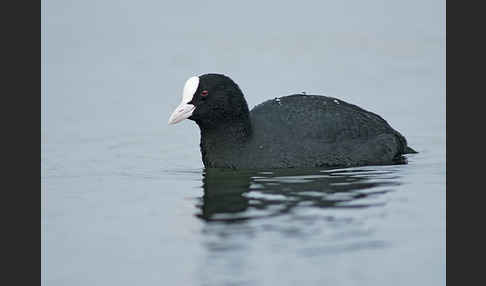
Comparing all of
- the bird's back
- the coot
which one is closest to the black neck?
the coot

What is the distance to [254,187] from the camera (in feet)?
32.9

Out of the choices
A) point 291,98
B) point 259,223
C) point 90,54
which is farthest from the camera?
point 90,54

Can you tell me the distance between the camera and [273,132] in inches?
434

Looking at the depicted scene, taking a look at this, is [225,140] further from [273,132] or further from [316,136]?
[316,136]

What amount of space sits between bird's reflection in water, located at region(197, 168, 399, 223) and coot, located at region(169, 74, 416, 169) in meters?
0.19

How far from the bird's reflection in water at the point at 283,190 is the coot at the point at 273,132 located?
186 millimetres

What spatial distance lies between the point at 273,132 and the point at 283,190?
1.37 meters

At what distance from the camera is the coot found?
35.7ft

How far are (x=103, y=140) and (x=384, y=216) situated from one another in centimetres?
521

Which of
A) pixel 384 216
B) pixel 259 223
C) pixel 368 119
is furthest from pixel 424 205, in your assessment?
pixel 368 119

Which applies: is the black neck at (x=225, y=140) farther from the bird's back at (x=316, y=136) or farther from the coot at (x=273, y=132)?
the bird's back at (x=316, y=136)

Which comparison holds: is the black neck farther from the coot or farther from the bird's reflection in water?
the bird's reflection in water

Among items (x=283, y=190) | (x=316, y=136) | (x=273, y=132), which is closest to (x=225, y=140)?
(x=273, y=132)

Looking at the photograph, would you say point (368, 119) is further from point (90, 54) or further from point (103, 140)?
point (90, 54)
